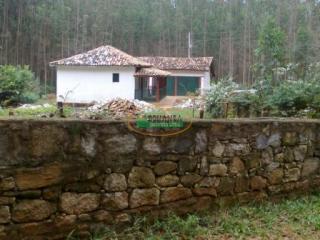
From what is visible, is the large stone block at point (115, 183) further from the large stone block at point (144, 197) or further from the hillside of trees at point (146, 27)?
the hillside of trees at point (146, 27)

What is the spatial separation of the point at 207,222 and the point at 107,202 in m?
1.00

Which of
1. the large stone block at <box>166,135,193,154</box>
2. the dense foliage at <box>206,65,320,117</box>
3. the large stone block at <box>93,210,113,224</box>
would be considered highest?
the dense foliage at <box>206,65,320,117</box>

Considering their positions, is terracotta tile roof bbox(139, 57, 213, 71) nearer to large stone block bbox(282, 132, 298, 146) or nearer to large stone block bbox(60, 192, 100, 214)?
large stone block bbox(282, 132, 298, 146)

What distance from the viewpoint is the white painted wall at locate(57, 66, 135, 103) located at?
80.3ft

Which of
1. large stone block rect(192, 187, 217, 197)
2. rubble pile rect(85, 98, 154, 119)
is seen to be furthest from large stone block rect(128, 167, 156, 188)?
rubble pile rect(85, 98, 154, 119)

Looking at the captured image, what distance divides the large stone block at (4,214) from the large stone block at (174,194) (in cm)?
131

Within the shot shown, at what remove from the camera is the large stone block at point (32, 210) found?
112 inches

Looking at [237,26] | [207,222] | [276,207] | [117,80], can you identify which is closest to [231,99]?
[276,207]

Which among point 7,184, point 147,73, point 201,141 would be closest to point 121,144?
point 201,141

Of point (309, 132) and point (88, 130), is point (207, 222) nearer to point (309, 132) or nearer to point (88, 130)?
point (88, 130)

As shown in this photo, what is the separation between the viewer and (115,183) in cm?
327

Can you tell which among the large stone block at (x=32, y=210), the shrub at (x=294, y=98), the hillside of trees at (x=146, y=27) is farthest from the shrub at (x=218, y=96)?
the hillside of trees at (x=146, y=27)

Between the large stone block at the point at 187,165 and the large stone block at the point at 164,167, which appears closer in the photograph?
the large stone block at the point at 164,167

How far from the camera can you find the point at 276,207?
4133mm
